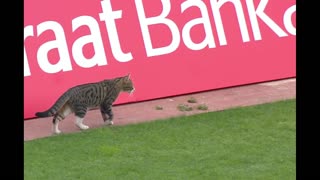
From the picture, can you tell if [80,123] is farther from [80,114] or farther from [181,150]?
[181,150]

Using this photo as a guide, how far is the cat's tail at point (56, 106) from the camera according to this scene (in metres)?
10.7

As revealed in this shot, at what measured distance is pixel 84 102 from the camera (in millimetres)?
10695

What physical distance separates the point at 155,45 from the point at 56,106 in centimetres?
218

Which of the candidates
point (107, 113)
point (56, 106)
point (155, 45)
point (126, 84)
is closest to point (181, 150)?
point (107, 113)

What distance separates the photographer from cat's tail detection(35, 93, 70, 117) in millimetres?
10655

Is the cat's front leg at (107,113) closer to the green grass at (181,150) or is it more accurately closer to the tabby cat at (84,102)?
the tabby cat at (84,102)

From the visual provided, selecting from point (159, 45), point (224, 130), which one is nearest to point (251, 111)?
point (224, 130)

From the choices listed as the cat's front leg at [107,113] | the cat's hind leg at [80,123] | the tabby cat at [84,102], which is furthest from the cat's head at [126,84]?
the cat's hind leg at [80,123]

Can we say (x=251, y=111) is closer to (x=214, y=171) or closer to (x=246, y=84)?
(x=246, y=84)

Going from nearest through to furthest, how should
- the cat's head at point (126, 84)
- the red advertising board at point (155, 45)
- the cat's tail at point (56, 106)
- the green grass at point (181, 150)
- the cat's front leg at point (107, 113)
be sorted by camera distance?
the green grass at point (181, 150) → the cat's tail at point (56, 106) → the cat's front leg at point (107, 113) → the cat's head at point (126, 84) → the red advertising board at point (155, 45)

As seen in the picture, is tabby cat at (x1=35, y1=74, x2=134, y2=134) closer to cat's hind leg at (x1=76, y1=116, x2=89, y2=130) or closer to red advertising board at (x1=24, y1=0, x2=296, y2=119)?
cat's hind leg at (x1=76, y1=116, x2=89, y2=130)

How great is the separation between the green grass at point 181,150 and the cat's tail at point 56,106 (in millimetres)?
419

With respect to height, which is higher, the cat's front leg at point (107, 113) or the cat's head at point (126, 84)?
the cat's head at point (126, 84)

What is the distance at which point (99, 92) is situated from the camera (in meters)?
10.8
